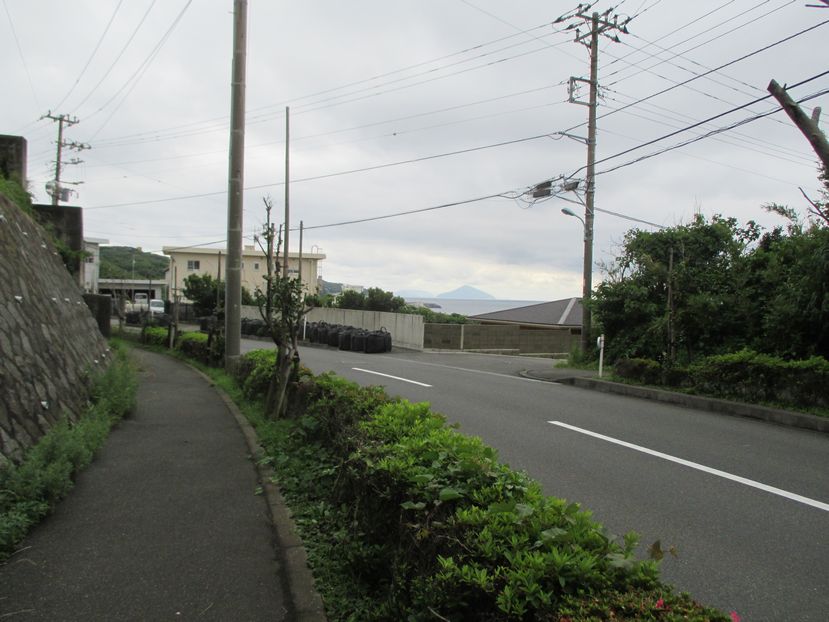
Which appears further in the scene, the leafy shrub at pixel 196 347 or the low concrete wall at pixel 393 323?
the low concrete wall at pixel 393 323

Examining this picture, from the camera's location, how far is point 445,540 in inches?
104

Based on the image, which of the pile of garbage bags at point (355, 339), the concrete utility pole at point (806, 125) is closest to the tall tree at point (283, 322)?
the concrete utility pole at point (806, 125)

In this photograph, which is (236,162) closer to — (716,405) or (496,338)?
(716,405)

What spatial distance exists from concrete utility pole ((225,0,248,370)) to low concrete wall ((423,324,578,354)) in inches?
776

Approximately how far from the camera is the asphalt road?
374 centimetres

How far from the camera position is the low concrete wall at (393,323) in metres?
30.5

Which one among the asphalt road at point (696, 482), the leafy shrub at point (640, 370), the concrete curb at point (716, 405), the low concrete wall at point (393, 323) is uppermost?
the low concrete wall at point (393, 323)

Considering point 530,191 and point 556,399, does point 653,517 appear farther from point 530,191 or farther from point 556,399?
point 530,191

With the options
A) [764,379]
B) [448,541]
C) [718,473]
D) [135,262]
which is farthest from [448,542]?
[135,262]

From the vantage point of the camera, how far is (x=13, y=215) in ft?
33.9

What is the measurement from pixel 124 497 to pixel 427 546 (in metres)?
3.58

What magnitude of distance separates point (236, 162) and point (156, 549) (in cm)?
919

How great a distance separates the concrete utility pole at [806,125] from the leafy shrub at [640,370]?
11125 mm

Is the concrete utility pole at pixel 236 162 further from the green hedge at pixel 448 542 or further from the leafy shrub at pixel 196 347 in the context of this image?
the green hedge at pixel 448 542
